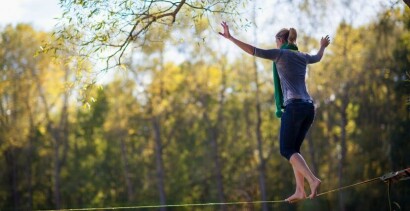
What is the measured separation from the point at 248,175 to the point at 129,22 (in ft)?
91.8

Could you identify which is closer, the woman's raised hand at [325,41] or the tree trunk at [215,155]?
the woman's raised hand at [325,41]

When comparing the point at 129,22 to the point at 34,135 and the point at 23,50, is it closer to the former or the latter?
the point at 23,50

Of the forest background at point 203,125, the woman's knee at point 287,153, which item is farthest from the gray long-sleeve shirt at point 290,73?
the forest background at point 203,125

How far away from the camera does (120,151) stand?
39.8 meters

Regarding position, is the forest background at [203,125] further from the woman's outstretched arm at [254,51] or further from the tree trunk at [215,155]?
the woman's outstretched arm at [254,51]

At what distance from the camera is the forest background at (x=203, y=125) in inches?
1078

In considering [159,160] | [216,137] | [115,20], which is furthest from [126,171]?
[115,20]

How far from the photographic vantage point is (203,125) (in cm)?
3669

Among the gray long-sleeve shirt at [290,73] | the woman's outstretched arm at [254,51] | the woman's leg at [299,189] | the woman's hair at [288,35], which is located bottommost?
the woman's leg at [299,189]

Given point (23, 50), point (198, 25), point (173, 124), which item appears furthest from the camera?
point (173, 124)

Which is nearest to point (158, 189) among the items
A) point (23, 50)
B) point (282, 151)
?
point (23, 50)

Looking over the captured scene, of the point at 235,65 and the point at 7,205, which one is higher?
the point at 235,65

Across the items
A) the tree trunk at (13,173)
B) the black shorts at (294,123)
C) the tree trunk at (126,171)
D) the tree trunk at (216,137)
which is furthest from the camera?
the tree trunk at (126,171)

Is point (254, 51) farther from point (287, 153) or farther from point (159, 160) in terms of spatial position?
point (159, 160)
